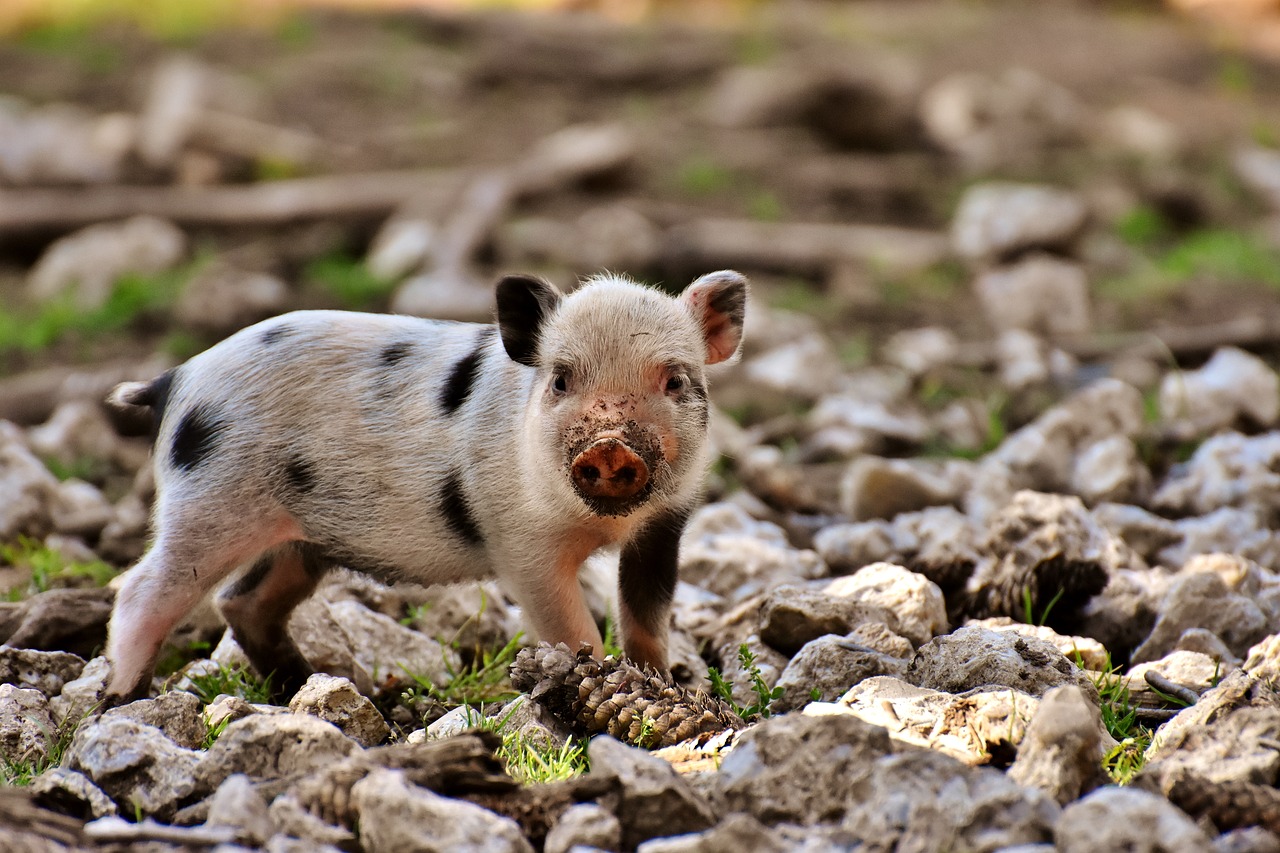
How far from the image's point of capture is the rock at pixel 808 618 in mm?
4617

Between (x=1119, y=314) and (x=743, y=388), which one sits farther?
(x=1119, y=314)

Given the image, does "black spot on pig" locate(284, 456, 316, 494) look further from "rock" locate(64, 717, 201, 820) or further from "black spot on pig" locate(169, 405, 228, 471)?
"rock" locate(64, 717, 201, 820)

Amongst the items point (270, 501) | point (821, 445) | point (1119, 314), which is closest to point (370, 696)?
point (270, 501)

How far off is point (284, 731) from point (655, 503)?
4.85 feet

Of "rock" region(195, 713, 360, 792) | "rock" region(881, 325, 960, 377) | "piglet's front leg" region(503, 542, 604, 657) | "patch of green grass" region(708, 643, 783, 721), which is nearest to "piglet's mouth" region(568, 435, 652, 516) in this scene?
"piglet's front leg" region(503, 542, 604, 657)

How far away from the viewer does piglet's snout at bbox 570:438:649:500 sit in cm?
415

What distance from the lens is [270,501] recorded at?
15.4 ft

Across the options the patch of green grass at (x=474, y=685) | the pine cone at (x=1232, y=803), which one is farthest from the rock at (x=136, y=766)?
the pine cone at (x=1232, y=803)

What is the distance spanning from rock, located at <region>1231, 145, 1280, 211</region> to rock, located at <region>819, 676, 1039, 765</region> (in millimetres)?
9532

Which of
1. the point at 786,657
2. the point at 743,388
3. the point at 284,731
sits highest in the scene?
the point at 284,731

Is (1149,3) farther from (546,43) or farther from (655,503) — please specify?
(655,503)

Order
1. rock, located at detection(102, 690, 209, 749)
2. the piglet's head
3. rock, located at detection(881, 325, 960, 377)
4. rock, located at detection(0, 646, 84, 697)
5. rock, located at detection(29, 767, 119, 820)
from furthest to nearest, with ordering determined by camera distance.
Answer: rock, located at detection(881, 325, 960, 377)
rock, located at detection(0, 646, 84, 697)
the piglet's head
rock, located at detection(102, 690, 209, 749)
rock, located at detection(29, 767, 119, 820)

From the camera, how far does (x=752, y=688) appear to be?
176 inches

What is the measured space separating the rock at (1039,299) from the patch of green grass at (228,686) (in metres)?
6.11
